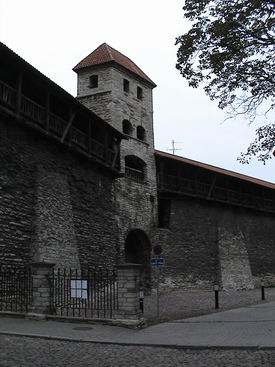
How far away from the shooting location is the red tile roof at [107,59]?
93.9 feet

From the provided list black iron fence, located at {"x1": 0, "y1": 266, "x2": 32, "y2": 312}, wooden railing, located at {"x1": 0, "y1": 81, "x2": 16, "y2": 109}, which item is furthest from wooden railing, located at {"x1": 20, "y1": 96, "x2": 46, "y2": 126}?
black iron fence, located at {"x1": 0, "y1": 266, "x2": 32, "y2": 312}

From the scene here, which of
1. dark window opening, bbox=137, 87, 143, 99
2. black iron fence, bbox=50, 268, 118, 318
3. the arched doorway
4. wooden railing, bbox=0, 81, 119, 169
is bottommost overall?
black iron fence, bbox=50, 268, 118, 318

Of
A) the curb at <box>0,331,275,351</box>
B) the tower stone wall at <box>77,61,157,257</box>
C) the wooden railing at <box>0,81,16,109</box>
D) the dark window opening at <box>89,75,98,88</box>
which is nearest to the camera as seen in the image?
the curb at <box>0,331,275,351</box>

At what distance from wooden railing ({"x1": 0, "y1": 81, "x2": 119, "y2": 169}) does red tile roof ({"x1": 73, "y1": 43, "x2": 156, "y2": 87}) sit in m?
6.22

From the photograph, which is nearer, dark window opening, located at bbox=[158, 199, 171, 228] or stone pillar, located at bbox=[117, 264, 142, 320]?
stone pillar, located at bbox=[117, 264, 142, 320]

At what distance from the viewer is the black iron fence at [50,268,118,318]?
40.7 ft

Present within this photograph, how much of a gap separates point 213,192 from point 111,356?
86.6ft

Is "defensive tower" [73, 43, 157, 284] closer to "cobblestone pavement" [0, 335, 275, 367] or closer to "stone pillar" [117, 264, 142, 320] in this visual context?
"stone pillar" [117, 264, 142, 320]

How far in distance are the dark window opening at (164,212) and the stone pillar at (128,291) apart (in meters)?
18.4

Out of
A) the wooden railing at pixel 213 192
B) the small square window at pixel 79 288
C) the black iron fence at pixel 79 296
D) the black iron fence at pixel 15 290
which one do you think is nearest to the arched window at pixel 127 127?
the wooden railing at pixel 213 192

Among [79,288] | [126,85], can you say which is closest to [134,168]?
[126,85]

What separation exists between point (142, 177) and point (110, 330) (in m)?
18.2

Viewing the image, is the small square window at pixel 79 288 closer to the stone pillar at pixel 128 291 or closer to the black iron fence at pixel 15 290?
the stone pillar at pixel 128 291

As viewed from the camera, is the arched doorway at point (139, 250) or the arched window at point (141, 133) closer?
the arched doorway at point (139, 250)
